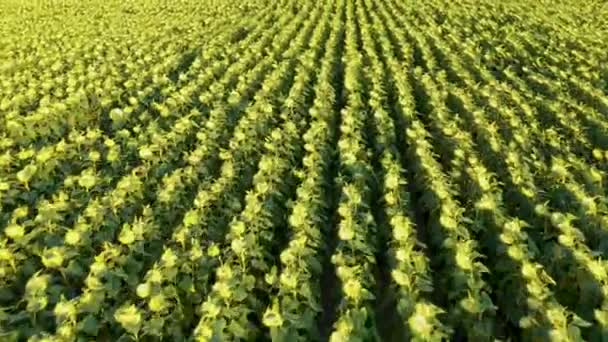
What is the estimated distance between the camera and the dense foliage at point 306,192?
14.9 feet

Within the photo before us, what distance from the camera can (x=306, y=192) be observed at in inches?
232

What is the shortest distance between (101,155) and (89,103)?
2528 millimetres

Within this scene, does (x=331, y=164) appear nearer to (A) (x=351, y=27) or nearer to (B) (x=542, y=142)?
(B) (x=542, y=142)

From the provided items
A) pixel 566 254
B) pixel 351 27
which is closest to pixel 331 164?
pixel 566 254

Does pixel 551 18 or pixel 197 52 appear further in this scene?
pixel 551 18

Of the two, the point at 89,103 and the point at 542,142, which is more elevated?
the point at 542,142

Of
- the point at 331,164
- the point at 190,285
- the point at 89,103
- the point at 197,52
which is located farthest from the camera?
the point at 197,52

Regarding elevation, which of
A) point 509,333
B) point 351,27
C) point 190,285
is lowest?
point 351,27

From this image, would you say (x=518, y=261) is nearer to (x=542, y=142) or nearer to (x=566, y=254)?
(x=566, y=254)

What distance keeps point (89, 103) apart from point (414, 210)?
20.1 ft

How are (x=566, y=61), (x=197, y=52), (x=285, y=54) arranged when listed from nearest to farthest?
(x=566, y=61) → (x=285, y=54) → (x=197, y=52)

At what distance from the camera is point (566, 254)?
4.99 metres

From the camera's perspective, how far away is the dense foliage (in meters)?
4.53

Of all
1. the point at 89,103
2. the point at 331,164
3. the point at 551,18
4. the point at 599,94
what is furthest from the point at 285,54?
the point at 551,18
